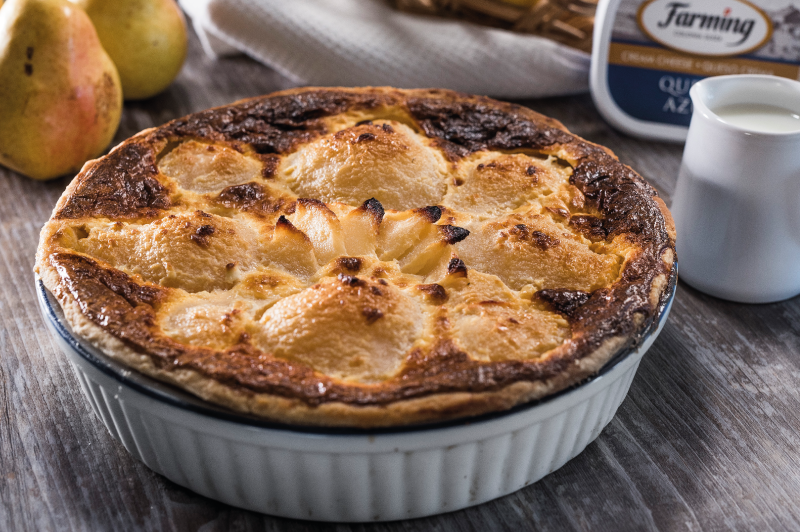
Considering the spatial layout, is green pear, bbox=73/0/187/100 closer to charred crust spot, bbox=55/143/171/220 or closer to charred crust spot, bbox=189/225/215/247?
charred crust spot, bbox=55/143/171/220

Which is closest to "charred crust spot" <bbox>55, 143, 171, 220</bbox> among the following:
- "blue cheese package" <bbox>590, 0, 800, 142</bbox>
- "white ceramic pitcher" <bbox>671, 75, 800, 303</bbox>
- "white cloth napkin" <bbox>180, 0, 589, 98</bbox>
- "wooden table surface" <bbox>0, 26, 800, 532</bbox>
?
"wooden table surface" <bbox>0, 26, 800, 532</bbox>

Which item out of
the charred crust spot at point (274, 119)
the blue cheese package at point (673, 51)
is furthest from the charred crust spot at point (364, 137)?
the blue cheese package at point (673, 51)

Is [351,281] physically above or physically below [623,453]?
above

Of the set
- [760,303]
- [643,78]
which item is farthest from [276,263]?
[643,78]

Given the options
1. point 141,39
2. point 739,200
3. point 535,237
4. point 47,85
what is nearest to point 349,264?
point 535,237

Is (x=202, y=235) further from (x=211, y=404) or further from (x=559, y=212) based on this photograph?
(x=559, y=212)

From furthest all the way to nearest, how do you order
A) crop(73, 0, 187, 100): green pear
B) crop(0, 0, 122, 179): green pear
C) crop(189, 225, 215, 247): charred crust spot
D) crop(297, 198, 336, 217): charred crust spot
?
crop(73, 0, 187, 100): green pear < crop(0, 0, 122, 179): green pear < crop(297, 198, 336, 217): charred crust spot < crop(189, 225, 215, 247): charred crust spot

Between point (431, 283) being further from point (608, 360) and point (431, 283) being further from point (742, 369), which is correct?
point (742, 369)
